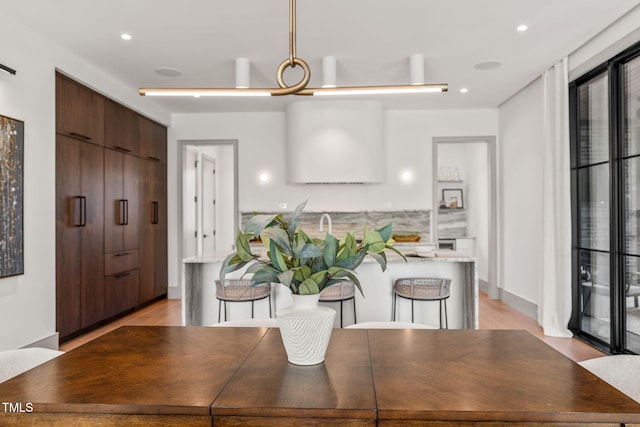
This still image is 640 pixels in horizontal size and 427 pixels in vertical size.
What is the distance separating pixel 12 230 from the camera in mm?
3344

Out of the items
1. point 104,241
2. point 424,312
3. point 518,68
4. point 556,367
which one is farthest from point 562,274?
point 104,241

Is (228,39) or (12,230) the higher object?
(228,39)

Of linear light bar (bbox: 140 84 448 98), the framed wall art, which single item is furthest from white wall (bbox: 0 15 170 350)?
the framed wall art

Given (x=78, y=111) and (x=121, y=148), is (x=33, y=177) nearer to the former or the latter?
(x=78, y=111)

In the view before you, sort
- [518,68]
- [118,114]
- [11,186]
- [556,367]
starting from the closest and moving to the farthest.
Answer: [556,367] < [11,186] < [518,68] < [118,114]

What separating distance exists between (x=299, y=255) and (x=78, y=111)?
393 cm

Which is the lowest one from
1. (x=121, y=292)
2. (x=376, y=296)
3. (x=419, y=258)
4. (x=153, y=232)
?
(x=121, y=292)

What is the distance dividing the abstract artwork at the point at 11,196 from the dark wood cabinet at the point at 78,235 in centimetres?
53

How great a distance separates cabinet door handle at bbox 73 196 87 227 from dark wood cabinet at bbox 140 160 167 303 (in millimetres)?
1264

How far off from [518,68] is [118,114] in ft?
14.6

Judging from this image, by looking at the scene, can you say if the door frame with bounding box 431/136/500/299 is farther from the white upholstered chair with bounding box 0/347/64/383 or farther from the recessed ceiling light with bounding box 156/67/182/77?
the white upholstered chair with bounding box 0/347/64/383

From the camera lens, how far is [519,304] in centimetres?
545

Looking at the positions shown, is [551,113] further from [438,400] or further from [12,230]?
[12,230]

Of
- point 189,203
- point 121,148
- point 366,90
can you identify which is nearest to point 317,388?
point 366,90
